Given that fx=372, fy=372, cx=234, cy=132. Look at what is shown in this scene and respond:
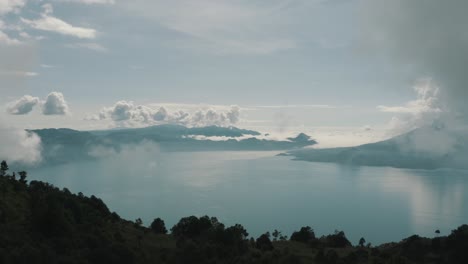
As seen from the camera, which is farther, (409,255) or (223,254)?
(409,255)

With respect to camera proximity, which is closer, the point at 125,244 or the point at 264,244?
the point at 125,244

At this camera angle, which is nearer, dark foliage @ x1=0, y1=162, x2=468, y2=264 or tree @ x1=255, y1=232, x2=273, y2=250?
dark foliage @ x1=0, y1=162, x2=468, y2=264

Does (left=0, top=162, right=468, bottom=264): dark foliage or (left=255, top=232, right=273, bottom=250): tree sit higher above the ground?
(left=0, top=162, right=468, bottom=264): dark foliage

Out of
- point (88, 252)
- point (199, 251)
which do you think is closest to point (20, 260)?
point (88, 252)

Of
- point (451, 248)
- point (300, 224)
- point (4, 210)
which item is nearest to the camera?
point (4, 210)

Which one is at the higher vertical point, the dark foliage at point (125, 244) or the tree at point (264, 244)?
the dark foliage at point (125, 244)

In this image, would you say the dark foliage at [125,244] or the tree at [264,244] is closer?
the dark foliage at [125,244]

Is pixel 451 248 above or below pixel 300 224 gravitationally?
above

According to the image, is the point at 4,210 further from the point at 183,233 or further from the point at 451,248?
the point at 451,248

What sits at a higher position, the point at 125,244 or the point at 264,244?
the point at 125,244

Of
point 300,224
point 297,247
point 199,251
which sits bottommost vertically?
point 300,224

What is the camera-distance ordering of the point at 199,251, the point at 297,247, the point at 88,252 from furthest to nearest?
the point at 297,247 → the point at 199,251 → the point at 88,252
